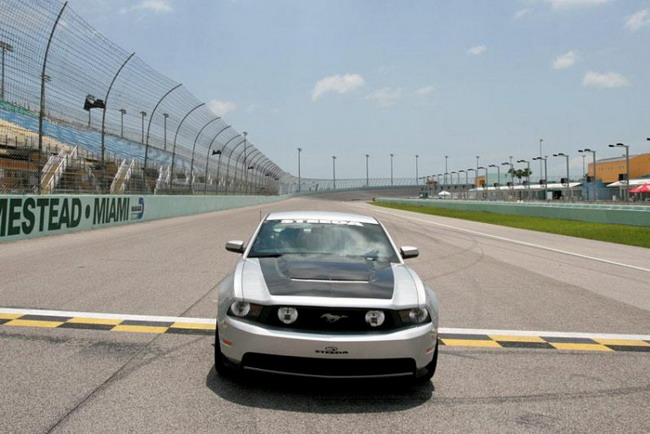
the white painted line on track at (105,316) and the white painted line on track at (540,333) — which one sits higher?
the white painted line on track at (105,316)

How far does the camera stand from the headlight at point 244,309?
3588 mm

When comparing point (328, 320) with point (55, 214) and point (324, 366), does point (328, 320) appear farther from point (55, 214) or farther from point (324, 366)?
point (55, 214)

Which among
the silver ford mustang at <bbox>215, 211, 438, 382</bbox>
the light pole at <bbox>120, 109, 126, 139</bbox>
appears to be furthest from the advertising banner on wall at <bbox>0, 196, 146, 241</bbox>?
the silver ford mustang at <bbox>215, 211, 438, 382</bbox>

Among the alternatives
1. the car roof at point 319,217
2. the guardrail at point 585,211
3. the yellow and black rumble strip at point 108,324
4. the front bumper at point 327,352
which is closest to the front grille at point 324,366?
the front bumper at point 327,352

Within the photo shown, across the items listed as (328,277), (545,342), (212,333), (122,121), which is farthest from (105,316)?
(122,121)

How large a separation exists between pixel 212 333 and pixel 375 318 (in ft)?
7.21

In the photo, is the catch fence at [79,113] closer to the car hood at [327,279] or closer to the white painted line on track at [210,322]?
the white painted line on track at [210,322]

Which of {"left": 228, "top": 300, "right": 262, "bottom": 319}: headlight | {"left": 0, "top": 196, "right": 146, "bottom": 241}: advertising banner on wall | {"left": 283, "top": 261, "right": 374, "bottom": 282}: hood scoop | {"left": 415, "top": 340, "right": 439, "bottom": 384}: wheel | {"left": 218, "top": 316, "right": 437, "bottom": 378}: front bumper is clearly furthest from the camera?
{"left": 0, "top": 196, "right": 146, "bottom": 241}: advertising banner on wall

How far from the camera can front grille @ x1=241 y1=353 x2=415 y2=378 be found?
338 centimetres

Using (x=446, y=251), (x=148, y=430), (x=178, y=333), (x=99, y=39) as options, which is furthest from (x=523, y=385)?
(x=99, y=39)

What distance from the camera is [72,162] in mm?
17219

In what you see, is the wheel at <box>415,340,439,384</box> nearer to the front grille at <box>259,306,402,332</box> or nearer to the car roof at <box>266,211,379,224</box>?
the front grille at <box>259,306,402,332</box>

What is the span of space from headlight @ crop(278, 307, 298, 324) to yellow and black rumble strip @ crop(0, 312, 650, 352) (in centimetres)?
190

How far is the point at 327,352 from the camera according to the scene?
3.35 meters
